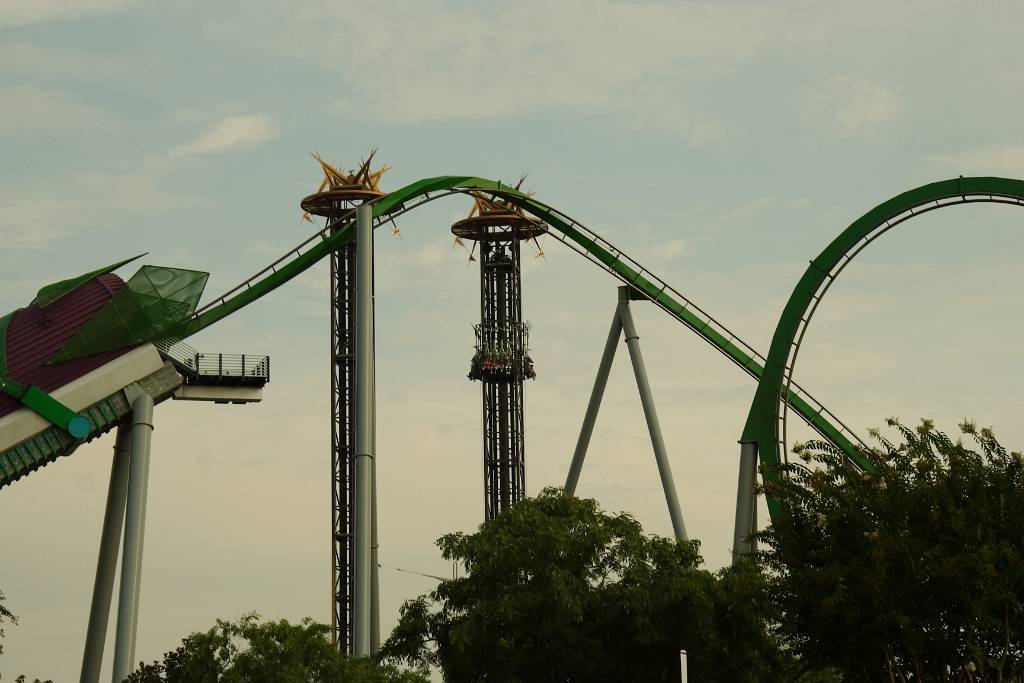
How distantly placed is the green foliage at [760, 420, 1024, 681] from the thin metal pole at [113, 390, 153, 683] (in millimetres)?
15012

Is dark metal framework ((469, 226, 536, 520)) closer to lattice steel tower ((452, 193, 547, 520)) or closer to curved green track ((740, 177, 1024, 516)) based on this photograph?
lattice steel tower ((452, 193, 547, 520))

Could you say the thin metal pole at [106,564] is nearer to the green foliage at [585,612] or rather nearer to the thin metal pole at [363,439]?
the thin metal pole at [363,439]

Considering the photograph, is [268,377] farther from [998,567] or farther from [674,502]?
[998,567]

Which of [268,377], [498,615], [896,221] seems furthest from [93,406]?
[896,221]

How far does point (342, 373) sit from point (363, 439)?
2095 cm

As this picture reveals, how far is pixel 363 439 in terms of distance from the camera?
34.9 metres

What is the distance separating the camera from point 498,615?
30016mm

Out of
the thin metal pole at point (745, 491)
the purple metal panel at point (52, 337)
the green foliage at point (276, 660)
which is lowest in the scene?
the green foliage at point (276, 660)

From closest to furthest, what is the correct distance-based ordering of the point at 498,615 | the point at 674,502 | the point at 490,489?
the point at 498,615
the point at 674,502
the point at 490,489

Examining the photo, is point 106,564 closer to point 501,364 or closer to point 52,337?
point 52,337

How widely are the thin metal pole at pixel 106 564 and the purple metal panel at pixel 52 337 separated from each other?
2994 mm

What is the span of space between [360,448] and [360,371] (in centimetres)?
174

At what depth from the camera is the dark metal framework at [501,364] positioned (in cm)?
5506

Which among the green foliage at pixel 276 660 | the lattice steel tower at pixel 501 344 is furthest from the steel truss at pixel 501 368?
the green foliage at pixel 276 660
